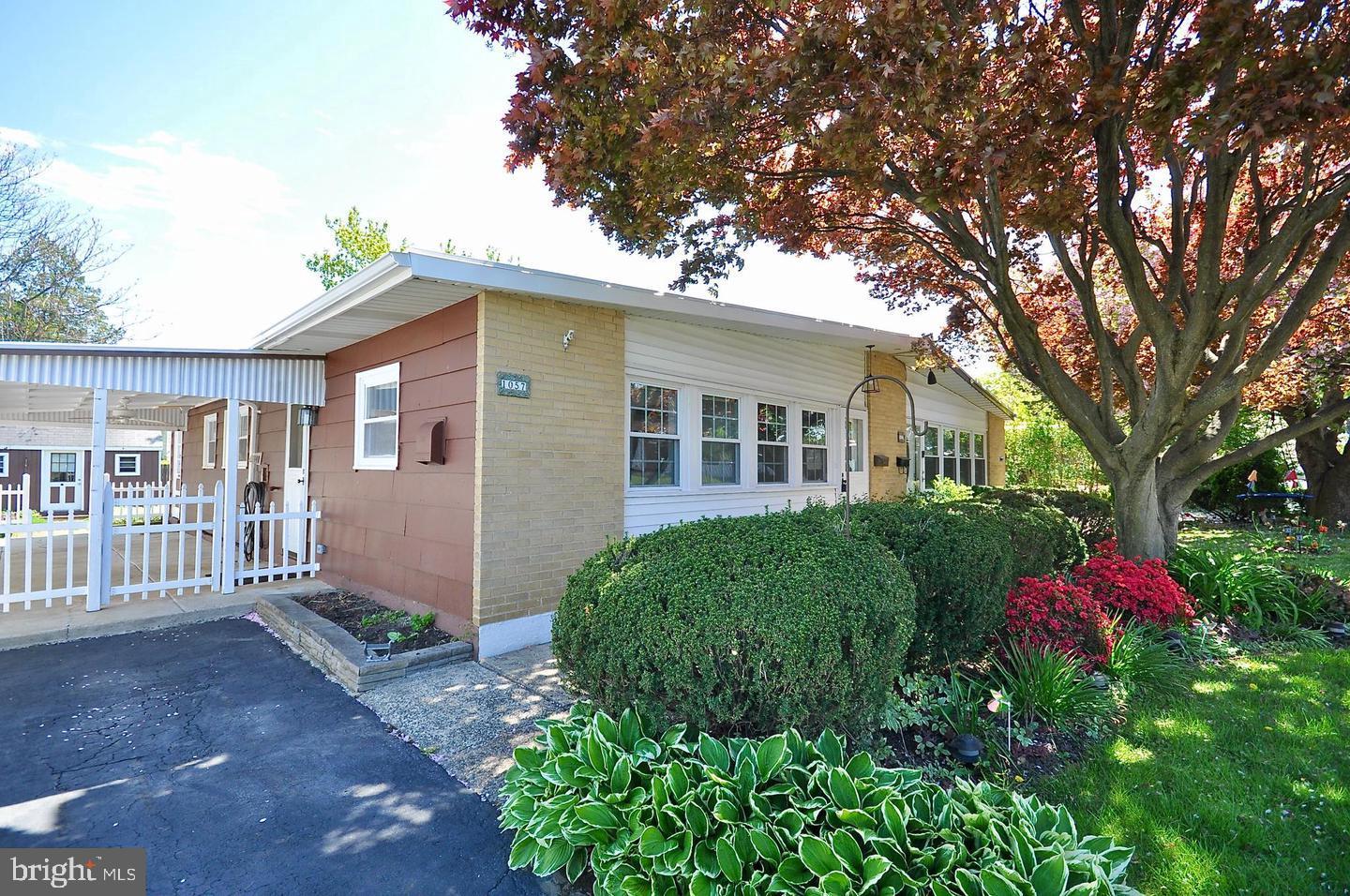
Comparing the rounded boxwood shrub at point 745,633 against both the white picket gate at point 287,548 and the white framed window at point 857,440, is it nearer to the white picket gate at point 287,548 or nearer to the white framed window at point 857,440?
the white picket gate at point 287,548

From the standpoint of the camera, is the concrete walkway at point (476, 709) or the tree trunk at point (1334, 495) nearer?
the concrete walkway at point (476, 709)

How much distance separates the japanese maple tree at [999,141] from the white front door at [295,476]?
5480 mm

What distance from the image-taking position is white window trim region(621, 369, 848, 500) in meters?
6.79

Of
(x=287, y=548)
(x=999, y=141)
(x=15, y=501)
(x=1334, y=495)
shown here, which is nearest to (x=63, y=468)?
(x=15, y=501)

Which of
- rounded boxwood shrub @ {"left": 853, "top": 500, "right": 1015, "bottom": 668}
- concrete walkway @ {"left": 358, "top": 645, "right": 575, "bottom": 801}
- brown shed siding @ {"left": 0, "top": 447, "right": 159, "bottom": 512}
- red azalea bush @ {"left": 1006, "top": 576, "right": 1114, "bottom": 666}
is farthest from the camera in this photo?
brown shed siding @ {"left": 0, "top": 447, "right": 159, "bottom": 512}

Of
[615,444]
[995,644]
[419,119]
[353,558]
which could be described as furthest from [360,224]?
[995,644]

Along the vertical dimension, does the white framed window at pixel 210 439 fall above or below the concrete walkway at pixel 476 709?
above

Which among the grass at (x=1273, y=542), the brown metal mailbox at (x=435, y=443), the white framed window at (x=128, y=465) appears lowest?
the grass at (x=1273, y=542)

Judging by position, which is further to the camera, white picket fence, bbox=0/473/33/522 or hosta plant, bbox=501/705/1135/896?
white picket fence, bbox=0/473/33/522

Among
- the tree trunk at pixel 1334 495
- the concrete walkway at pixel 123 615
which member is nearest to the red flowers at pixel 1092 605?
the concrete walkway at pixel 123 615

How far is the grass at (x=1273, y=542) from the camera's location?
7.42 meters

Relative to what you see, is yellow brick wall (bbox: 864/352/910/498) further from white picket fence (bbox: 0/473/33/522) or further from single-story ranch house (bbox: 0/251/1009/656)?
white picket fence (bbox: 0/473/33/522)

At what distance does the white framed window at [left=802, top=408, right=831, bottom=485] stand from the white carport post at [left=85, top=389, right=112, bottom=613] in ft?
26.8

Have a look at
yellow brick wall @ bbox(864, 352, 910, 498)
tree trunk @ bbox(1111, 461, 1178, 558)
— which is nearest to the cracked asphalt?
tree trunk @ bbox(1111, 461, 1178, 558)
